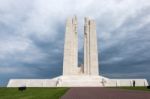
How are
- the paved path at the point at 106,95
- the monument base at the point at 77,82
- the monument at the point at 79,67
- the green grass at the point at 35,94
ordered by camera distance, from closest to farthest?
the paved path at the point at 106,95 → the green grass at the point at 35,94 → the monument base at the point at 77,82 → the monument at the point at 79,67

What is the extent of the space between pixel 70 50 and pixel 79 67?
238 inches

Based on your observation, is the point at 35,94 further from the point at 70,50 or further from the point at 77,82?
the point at 70,50

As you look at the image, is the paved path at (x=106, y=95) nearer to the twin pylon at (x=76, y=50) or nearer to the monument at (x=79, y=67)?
the monument at (x=79, y=67)

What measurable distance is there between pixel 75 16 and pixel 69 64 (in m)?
9.97

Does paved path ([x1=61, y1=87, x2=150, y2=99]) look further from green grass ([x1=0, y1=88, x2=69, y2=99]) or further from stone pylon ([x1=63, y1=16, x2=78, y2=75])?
stone pylon ([x1=63, y1=16, x2=78, y2=75])

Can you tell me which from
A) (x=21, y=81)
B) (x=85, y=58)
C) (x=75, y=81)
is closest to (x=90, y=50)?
(x=85, y=58)

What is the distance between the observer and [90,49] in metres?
56.8

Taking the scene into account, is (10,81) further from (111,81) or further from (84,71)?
(111,81)

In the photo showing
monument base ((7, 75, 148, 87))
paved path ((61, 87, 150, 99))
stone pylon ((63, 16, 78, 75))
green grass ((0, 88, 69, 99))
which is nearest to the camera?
paved path ((61, 87, 150, 99))

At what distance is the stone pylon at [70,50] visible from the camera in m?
55.4

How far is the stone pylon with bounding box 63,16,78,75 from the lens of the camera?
2181 inches

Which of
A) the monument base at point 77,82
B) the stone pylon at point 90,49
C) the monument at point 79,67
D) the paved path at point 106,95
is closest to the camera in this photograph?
the paved path at point 106,95

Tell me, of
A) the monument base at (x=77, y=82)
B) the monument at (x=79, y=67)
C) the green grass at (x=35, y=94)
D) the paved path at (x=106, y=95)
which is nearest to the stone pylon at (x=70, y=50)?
the monument at (x=79, y=67)

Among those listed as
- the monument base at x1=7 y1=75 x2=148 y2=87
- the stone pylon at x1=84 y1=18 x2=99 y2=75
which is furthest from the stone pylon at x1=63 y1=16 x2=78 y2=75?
the monument base at x1=7 y1=75 x2=148 y2=87
